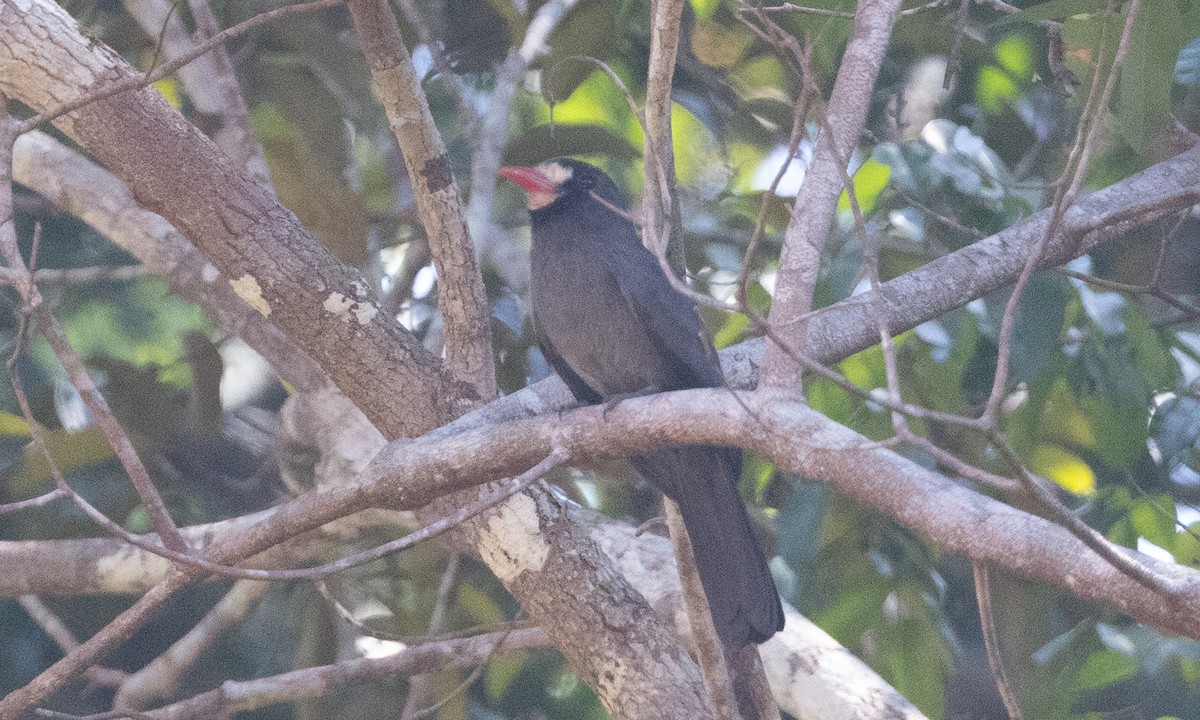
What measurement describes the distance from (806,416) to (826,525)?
1196 millimetres

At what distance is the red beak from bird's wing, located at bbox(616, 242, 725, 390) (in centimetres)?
25

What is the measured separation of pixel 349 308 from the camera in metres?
2.21

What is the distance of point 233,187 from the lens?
214cm

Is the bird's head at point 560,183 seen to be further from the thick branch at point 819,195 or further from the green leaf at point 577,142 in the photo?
the thick branch at point 819,195

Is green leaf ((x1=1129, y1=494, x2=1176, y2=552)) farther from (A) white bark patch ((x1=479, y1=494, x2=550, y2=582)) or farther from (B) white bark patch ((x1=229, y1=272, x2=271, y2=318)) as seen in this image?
(B) white bark patch ((x1=229, y1=272, x2=271, y2=318))

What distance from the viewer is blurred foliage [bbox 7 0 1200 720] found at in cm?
261

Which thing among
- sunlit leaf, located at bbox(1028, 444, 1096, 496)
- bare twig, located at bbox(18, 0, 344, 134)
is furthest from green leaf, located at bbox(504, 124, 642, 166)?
bare twig, located at bbox(18, 0, 344, 134)

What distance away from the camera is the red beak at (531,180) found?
2.66 m

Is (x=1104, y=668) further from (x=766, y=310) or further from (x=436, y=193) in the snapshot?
(x=436, y=193)

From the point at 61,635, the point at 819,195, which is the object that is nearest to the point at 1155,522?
the point at 819,195

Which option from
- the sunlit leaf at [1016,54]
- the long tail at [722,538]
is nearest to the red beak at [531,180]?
the long tail at [722,538]

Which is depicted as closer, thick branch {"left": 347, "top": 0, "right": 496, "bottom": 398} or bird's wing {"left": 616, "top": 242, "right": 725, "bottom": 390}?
thick branch {"left": 347, "top": 0, "right": 496, "bottom": 398}

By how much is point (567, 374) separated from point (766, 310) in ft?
1.99

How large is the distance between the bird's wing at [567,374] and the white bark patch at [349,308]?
0.45m
